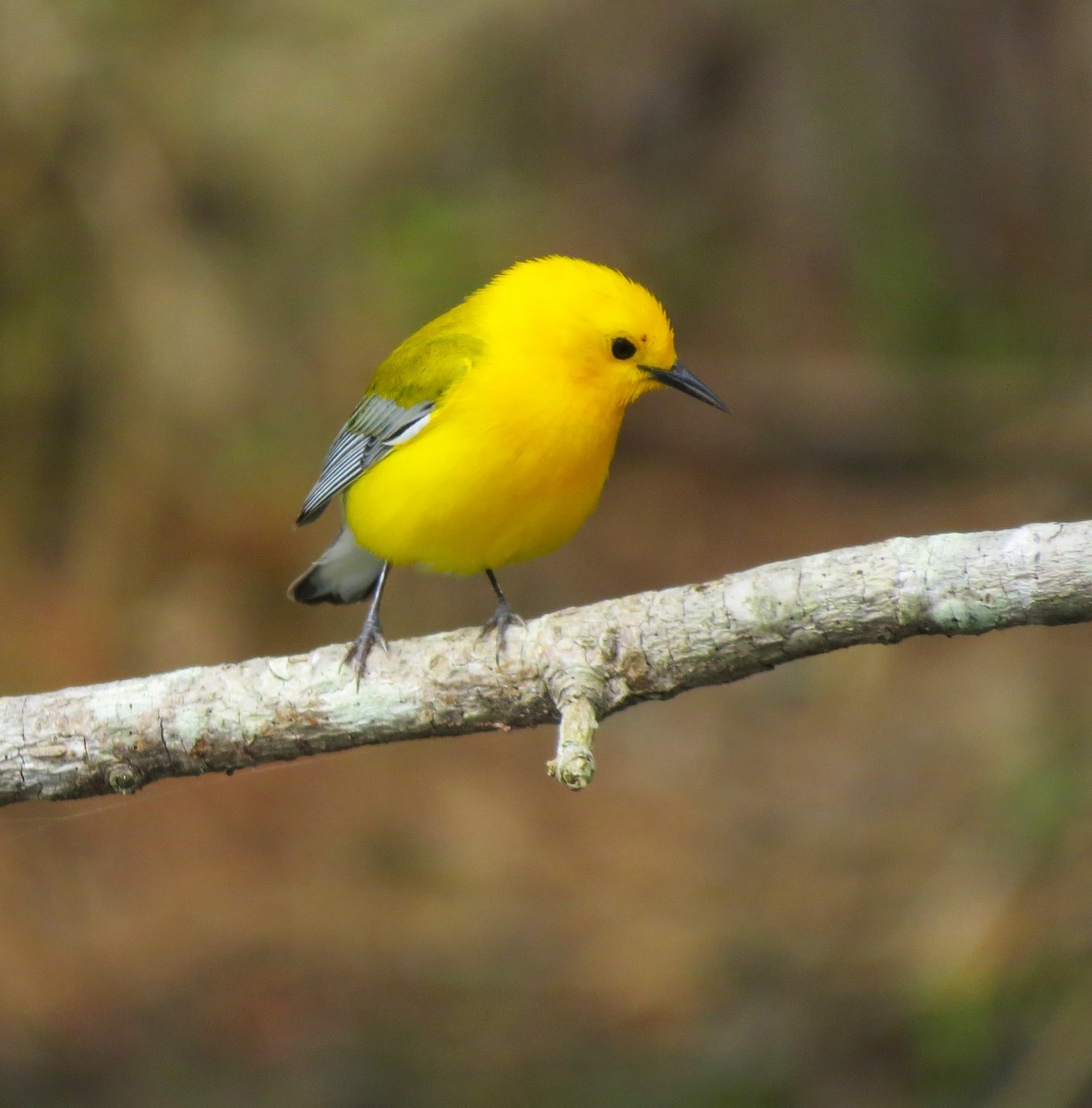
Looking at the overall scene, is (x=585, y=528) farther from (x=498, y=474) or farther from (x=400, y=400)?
(x=498, y=474)

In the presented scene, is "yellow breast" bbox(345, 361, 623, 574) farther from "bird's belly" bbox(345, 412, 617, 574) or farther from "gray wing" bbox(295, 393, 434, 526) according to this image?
"gray wing" bbox(295, 393, 434, 526)

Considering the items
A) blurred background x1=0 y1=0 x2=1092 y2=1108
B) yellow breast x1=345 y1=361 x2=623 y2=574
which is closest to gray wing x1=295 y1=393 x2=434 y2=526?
yellow breast x1=345 y1=361 x2=623 y2=574

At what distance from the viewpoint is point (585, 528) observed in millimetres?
10156

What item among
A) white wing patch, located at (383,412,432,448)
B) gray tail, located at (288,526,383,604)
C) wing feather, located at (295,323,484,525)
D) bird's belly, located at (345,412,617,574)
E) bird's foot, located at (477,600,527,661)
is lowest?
bird's foot, located at (477,600,527,661)

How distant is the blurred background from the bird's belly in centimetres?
326

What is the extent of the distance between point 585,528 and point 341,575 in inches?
183

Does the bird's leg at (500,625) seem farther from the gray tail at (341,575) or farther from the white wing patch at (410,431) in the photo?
the gray tail at (341,575)

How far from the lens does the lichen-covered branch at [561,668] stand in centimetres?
325

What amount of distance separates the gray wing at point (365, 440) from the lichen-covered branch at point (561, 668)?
94 cm

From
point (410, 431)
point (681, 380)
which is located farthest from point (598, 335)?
point (410, 431)

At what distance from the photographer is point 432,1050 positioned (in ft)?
23.0

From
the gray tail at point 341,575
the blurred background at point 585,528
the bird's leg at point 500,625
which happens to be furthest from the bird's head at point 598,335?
the blurred background at point 585,528

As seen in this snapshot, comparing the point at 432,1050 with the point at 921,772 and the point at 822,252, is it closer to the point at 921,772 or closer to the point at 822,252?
the point at 921,772

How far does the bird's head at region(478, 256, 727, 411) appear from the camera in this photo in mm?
4570
